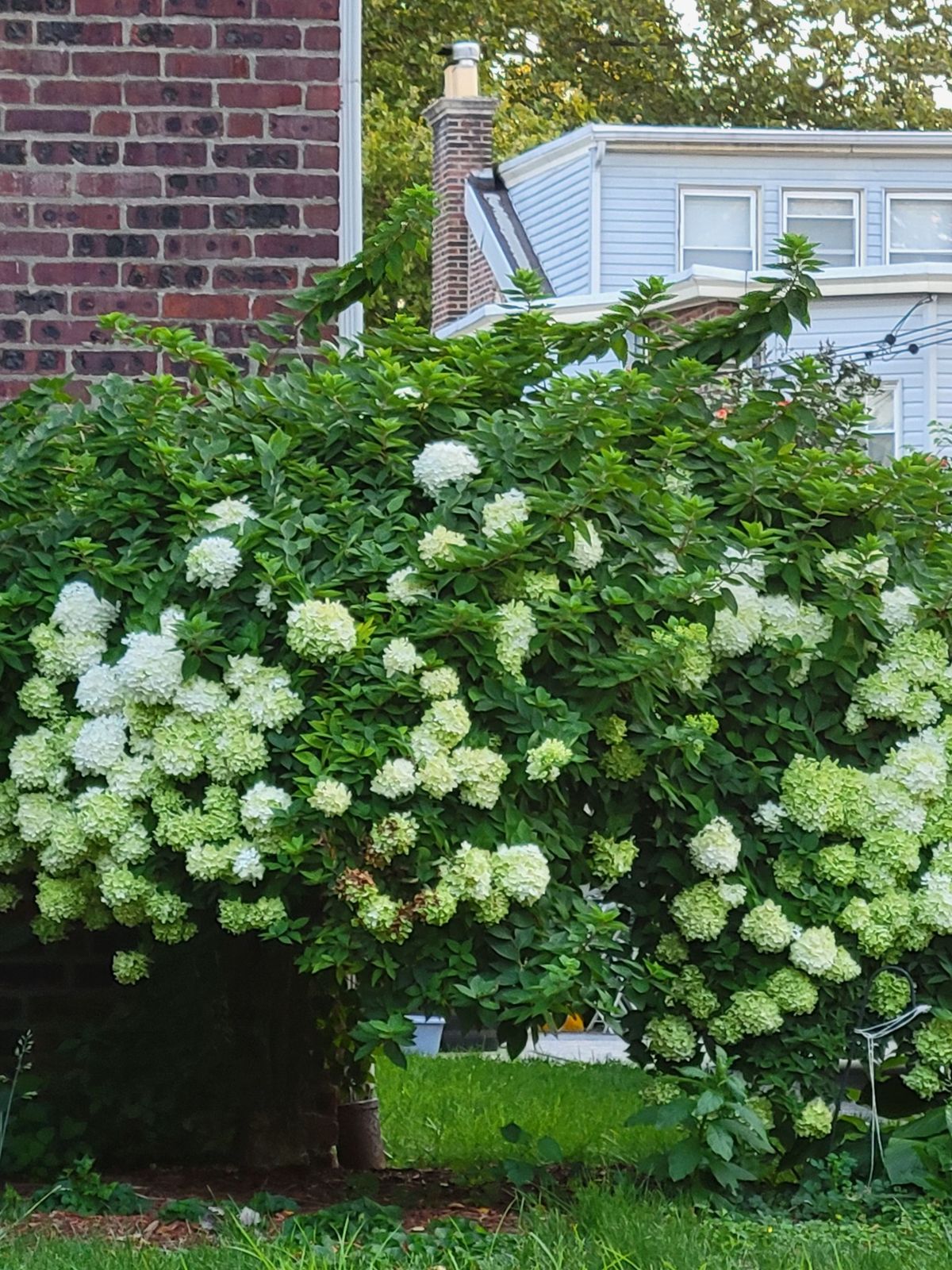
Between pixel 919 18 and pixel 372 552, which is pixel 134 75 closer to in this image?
pixel 372 552

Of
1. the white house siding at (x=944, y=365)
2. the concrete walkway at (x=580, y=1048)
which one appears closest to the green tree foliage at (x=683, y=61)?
the white house siding at (x=944, y=365)

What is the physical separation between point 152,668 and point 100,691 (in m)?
0.17

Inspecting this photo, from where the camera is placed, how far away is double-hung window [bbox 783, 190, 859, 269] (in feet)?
67.5

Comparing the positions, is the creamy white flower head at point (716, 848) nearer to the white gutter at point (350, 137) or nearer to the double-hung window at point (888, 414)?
the white gutter at point (350, 137)

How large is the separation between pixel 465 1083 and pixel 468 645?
4.19 m

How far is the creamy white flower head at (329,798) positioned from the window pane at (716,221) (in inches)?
673

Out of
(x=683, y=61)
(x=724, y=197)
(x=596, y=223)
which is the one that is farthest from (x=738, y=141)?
(x=683, y=61)

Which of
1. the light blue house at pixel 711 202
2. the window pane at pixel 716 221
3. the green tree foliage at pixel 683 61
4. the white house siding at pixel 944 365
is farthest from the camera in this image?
the green tree foliage at pixel 683 61

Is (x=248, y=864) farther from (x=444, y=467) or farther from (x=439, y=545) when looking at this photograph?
(x=444, y=467)

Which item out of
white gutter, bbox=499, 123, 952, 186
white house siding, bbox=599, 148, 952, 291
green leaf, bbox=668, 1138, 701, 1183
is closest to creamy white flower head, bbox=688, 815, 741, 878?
green leaf, bbox=668, 1138, 701, 1183

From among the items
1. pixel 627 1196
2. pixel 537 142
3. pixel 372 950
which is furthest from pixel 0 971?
pixel 537 142

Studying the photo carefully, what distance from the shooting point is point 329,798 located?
4.03 metres

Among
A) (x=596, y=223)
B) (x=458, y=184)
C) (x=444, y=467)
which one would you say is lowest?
(x=444, y=467)

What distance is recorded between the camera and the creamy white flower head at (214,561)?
4188 mm
